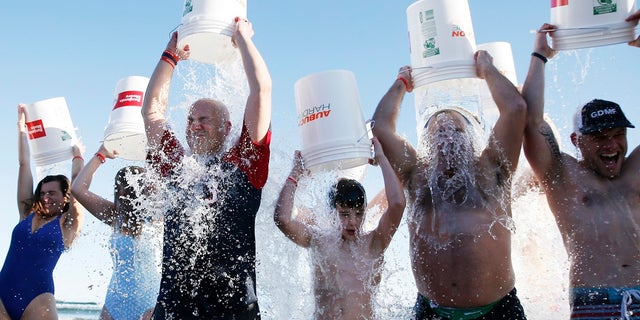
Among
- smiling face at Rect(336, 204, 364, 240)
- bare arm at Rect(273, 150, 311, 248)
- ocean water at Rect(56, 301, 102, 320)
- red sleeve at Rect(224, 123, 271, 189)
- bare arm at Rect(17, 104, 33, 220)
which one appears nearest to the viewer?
red sleeve at Rect(224, 123, 271, 189)

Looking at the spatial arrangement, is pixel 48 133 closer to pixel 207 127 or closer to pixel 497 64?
pixel 207 127

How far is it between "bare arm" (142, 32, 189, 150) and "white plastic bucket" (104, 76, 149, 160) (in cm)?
102

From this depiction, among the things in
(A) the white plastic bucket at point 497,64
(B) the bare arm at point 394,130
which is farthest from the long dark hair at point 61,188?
(A) the white plastic bucket at point 497,64

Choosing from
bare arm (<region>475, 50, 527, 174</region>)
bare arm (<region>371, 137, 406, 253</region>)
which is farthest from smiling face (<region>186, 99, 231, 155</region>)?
bare arm (<region>475, 50, 527, 174</region>)

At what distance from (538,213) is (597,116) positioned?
3.16 ft

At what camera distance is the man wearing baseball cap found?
3643 mm

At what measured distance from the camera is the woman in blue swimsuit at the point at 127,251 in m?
5.11

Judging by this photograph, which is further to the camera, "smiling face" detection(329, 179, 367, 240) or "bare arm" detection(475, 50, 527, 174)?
"smiling face" detection(329, 179, 367, 240)

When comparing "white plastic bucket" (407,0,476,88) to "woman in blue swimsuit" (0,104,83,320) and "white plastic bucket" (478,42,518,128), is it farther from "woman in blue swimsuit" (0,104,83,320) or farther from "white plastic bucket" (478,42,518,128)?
"woman in blue swimsuit" (0,104,83,320)

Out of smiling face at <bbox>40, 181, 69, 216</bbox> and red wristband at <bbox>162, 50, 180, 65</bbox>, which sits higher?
red wristband at <bbox>162, 50, 180, 65</bbox>

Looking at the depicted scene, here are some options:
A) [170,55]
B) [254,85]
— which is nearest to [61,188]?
[170,55]

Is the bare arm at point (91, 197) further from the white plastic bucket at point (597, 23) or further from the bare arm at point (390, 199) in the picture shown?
the white plastic bucket at point (597, 23)

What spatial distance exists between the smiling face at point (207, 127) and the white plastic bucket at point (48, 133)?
91.8 inches

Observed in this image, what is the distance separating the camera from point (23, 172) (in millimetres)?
5949
